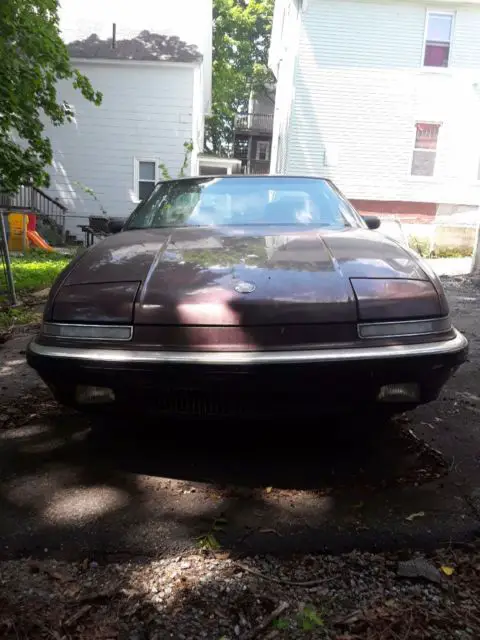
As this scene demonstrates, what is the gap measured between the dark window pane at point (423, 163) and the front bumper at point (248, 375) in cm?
1573

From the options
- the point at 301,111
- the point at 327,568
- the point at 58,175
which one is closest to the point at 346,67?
the point at 301,111

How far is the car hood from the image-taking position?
2287mm

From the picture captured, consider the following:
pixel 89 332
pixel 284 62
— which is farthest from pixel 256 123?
pixel 89 332

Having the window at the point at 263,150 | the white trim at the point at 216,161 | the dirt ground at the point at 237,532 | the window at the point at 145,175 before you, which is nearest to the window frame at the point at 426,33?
the window at the point at 145,175

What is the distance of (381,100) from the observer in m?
16.3

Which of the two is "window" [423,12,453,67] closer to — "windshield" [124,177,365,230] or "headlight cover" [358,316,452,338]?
"windshield" [124,177,365,230]

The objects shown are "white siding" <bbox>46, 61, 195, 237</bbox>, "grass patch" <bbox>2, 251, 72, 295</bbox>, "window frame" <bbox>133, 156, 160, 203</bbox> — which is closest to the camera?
"grass patch" <bbox>2, 251, 72, 295</bbox>

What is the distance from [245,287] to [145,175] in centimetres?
1542

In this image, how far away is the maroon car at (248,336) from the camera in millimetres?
2219

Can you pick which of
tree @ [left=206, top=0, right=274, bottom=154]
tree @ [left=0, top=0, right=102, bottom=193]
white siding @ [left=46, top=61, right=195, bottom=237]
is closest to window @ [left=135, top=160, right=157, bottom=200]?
white siding @ [left=46, top=61, right=195, bottom=237]

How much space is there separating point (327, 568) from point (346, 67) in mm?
16754

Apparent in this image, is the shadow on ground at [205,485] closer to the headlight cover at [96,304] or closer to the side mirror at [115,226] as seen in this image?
the headlight cover at [96,304]

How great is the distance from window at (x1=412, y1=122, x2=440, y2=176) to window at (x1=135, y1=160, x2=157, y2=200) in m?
7.96

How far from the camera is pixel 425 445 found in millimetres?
2873
